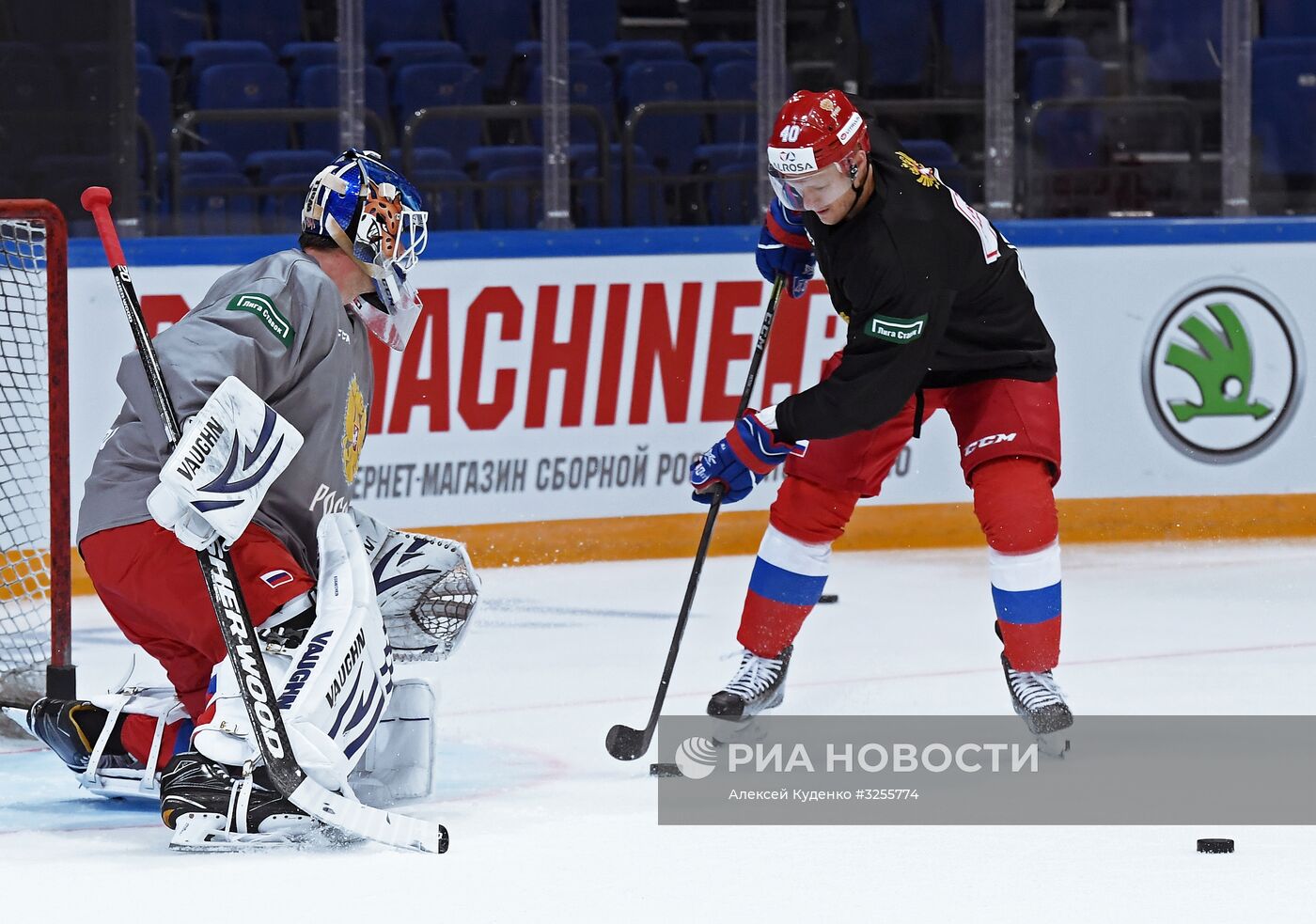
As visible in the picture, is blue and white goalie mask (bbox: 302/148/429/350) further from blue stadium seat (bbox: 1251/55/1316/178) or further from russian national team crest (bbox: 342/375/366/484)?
blue stadium seat (bbox: 1251/55/1316/178)

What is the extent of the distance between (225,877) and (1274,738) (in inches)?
71.9

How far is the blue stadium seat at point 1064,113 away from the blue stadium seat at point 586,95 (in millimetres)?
1225

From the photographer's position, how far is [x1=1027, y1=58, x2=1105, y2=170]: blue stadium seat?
18.9ft

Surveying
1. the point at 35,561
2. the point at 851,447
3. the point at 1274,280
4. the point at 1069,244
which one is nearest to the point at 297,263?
the point at 851,447

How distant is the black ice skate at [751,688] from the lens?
133 inches

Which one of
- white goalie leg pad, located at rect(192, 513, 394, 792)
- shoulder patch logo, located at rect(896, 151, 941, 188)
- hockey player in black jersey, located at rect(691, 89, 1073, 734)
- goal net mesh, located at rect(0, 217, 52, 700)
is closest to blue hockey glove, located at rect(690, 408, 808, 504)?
hockey player in black jersey, located at rect(691, 89, 1073, 734)

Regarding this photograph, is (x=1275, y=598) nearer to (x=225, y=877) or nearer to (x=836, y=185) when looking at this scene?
(x=836, y=185)

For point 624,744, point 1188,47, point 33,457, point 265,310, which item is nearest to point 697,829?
point 624,744

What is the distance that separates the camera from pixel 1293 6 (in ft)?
19.0

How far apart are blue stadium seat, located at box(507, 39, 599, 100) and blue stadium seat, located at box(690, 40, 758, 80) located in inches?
12.3

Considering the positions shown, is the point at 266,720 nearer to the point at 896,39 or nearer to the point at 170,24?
the point at 170,24

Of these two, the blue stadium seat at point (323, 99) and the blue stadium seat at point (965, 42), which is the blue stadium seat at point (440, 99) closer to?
the blue stadium seat at point (323, 99)

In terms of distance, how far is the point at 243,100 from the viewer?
5379 millimetres

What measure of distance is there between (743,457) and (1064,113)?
2.94 m
